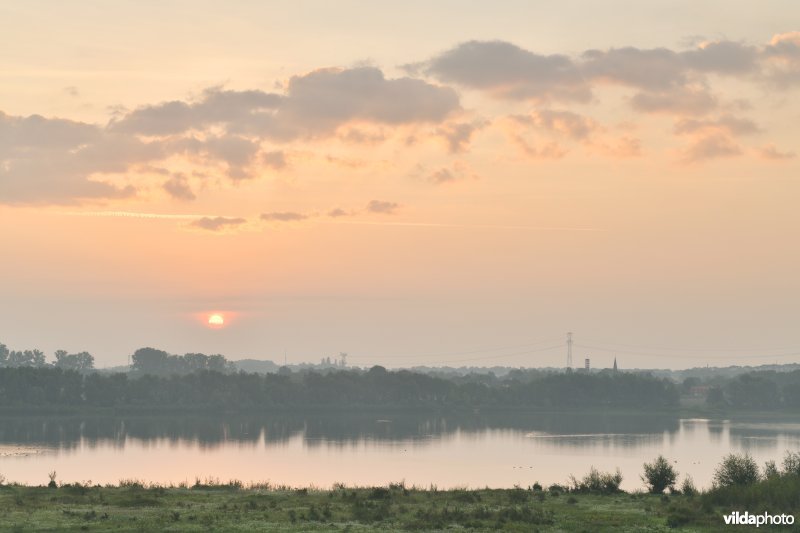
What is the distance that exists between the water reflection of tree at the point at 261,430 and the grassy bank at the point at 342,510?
282ft

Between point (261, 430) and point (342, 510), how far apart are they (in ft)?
414

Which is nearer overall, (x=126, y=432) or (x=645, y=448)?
(x=645, y=448)

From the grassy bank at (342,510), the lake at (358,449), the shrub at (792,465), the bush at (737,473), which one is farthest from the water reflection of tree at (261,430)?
the bush at (737,473)

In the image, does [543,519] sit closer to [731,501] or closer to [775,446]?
[731,501]

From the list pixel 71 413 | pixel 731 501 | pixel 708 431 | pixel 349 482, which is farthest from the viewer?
pixel 71 413

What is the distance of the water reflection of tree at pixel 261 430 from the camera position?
143m

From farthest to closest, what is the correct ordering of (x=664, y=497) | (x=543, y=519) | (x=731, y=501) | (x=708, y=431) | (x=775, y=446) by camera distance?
(x=708, y=431)
(x=775, y=446)
(x=664, y=497)
(x=731, y=501)
(x=543, y=519)

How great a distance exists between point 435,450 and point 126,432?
58537mm

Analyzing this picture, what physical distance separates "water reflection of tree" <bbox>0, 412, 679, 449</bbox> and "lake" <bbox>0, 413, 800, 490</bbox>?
0.64ft

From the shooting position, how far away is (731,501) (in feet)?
149

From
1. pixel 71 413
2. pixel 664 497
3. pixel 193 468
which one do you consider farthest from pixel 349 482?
pixel 71 413

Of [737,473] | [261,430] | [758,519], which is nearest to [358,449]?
[261,430]

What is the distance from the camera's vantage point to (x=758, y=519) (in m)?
40.6

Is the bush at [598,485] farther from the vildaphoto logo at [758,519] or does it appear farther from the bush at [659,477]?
the vildaphoto logo at [758,519]
